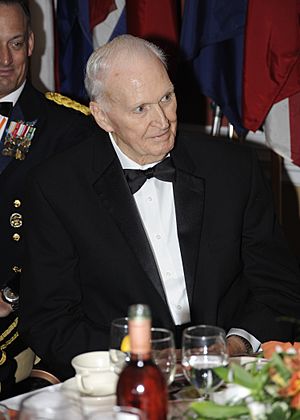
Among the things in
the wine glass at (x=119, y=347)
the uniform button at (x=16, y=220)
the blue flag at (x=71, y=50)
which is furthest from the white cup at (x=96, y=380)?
the blue flag at (x=71, y=50)

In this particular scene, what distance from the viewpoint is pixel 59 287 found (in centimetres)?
264

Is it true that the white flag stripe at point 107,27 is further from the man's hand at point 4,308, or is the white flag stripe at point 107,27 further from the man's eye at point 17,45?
the man's hand at point 4,308

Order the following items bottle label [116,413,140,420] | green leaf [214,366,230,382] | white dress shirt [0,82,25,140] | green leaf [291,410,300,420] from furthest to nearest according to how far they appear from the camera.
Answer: white dress shirt [0,82,25,140] → green leaf [214,366,230,382] → green leaf [291,410,300,420] → bottle label [116,413,140,420]

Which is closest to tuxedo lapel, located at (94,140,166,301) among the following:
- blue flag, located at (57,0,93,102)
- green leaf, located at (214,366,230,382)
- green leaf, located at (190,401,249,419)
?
green leaf, located at (214,366,230,382)

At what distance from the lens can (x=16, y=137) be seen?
3293 millimetres

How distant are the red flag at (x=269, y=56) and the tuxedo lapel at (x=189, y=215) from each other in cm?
151

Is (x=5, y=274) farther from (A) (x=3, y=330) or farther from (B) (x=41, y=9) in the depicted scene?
(B) (x=41, y=9)

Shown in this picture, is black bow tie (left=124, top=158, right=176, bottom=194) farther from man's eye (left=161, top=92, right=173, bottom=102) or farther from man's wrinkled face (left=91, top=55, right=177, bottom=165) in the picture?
man's eye (left=161, top=92, right=173, bottom=102)

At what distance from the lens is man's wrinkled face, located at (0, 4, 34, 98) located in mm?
3264

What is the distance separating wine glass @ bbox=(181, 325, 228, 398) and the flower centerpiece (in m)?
0.18

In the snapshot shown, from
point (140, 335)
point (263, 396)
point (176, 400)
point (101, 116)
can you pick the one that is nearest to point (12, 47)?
point (101, 116)

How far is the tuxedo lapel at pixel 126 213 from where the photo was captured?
2604mm

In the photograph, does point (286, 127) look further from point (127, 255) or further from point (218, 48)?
point (127, 255)

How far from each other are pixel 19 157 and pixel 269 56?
1.41 meters
